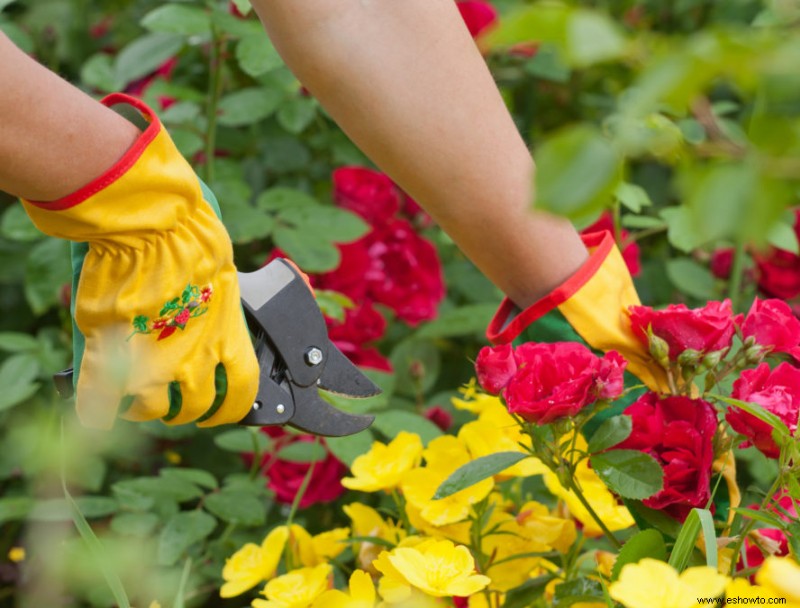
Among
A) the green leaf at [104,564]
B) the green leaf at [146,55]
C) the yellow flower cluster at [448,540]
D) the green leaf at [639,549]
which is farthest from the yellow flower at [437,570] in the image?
the green leaf at [146,55]

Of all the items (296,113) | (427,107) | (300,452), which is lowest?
(300,452)

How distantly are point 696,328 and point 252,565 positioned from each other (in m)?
0.48

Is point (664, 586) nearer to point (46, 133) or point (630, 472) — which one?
point (630, 472)

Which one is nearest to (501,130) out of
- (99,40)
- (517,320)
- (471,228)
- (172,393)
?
(471,228)

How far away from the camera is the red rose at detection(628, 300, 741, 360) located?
887 millimetres

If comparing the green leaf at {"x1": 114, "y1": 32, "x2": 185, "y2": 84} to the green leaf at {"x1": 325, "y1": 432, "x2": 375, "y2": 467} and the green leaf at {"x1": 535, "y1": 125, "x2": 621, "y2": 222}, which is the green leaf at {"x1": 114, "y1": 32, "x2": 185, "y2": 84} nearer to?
the green leaf at {"x1": 325, "y1": 432, "x2": 375, "y2": 467}

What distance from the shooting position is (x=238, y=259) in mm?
1759

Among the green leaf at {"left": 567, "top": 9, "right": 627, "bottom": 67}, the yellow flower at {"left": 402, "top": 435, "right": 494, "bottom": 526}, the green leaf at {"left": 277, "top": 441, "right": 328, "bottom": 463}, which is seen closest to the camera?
the green leaf at {"left": 567, "top": 9, "right": 627, "bottom": 67}

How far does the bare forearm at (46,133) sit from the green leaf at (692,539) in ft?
1.74

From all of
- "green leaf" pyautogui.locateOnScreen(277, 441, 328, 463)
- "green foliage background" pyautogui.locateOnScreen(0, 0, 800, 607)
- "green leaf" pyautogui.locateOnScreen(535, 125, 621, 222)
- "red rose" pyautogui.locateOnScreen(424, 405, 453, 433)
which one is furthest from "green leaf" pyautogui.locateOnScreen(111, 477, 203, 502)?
"green leaf" pyautogui.locateOnScreen(535, 125, 621, 222)

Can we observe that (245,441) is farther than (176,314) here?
Yes

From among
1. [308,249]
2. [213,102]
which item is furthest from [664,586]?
[213,102]

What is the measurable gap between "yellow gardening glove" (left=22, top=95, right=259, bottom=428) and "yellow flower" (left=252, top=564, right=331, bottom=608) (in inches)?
7.0

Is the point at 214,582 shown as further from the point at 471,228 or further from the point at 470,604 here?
the point at 471,228
